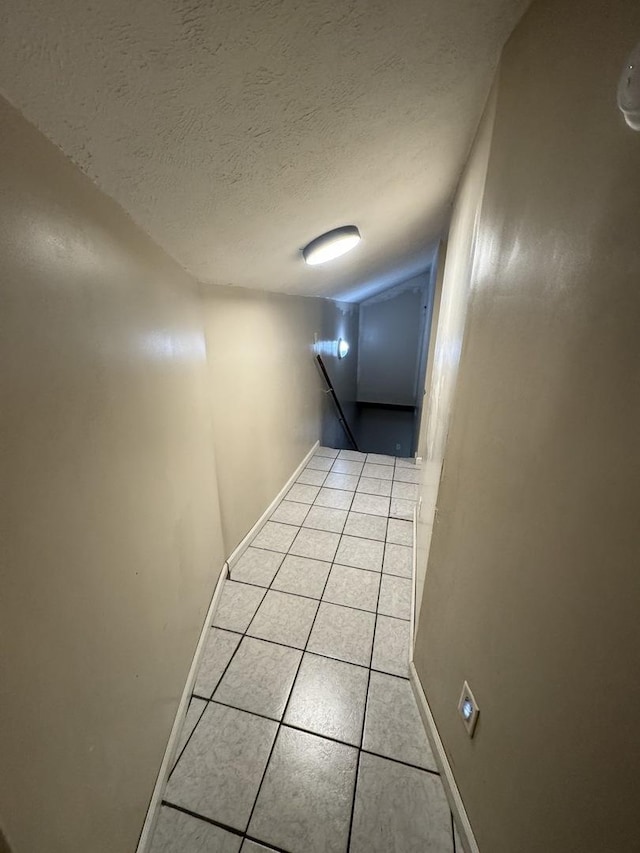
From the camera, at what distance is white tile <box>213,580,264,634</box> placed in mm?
1638

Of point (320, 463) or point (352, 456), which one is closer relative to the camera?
point (320, 463)

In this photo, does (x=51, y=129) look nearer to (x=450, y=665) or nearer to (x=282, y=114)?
(x=282, y=114)

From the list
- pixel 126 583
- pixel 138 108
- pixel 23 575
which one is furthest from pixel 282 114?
pixel 126 583

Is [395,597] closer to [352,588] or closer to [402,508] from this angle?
[352,588]

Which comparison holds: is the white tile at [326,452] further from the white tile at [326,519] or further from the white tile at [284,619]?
the white tile at [284,619]

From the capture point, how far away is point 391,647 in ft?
5.02

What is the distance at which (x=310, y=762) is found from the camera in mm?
1114

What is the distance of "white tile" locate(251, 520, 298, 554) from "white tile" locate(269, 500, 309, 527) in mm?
54

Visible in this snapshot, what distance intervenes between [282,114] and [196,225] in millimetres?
477

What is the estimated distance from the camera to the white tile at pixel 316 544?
212 cm

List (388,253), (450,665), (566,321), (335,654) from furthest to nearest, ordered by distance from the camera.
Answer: (388,253)
(335,654)
(450,665)
(566,321)

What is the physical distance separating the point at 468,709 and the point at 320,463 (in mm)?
2649

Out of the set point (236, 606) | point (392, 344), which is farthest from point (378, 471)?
point (392, 344)

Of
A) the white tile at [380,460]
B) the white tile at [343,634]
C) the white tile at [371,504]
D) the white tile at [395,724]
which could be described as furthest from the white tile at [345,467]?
the white tile at [395,724]
